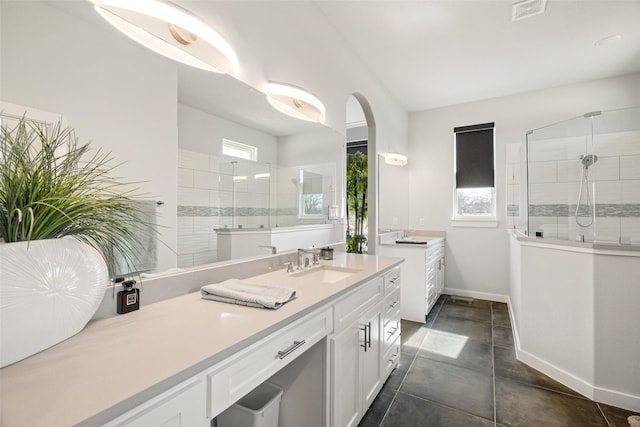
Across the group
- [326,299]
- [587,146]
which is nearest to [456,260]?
[587,146]

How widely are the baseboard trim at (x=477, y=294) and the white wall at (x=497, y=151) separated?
0.04 metres

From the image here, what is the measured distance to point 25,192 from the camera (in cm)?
76

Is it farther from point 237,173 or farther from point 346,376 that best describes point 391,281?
point 237,173

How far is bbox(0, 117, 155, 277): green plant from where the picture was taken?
0.74 m

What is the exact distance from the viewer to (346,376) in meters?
1.45

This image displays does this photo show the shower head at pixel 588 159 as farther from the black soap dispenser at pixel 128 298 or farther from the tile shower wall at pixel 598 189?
the black soap dispenser at pixel 128 298

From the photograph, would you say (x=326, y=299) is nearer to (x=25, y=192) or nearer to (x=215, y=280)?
(x=215, y=280)

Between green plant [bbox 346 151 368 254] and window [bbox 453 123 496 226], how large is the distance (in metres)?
1.81

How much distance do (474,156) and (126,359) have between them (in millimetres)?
4649

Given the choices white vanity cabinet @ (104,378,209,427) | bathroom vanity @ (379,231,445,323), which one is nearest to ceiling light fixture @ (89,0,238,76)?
white vanity cabinet @ (104,378,209,427)

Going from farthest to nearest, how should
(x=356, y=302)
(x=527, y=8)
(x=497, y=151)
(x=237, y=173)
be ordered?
(x=497, y=151)
(x=527, y=8)
(x=356, y=302)
(x=237, y=173)

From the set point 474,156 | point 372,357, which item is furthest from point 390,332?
point 474,156

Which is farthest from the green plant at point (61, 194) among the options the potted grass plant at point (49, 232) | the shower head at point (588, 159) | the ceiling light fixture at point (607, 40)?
the ceiling light fixture at point (607, 40)

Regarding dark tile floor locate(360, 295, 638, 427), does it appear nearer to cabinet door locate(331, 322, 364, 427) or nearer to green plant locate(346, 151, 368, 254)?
cabinet door locate(331, 322, 364, 427)
